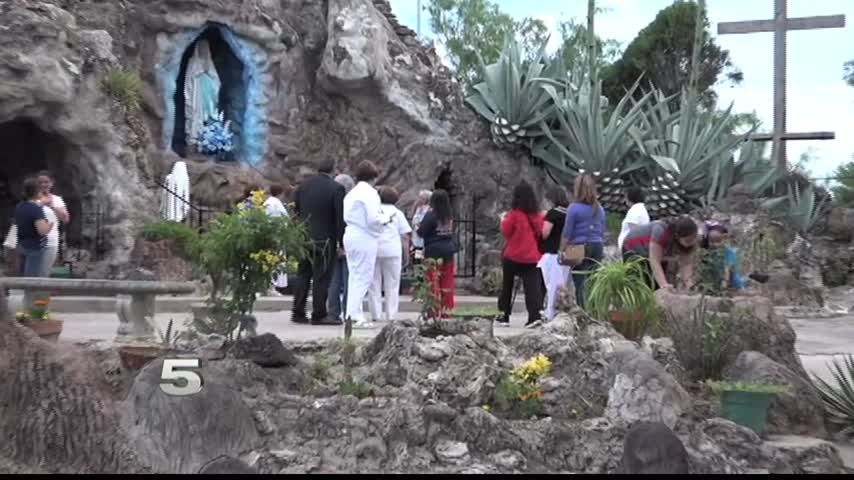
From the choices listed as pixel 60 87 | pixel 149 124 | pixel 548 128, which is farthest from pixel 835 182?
pixel 60 87

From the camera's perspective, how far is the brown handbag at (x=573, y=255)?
954cm

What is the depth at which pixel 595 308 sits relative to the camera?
7.80 m

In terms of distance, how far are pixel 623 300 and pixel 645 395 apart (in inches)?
Result: 63.1

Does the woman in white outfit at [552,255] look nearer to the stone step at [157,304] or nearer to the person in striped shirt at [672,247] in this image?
the person in striped shirt at [672,247]

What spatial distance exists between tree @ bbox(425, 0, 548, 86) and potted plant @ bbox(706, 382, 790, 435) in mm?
36125

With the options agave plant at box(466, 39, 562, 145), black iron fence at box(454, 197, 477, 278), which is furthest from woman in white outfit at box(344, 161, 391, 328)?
agave plant at box(466, 39, 562, 145)

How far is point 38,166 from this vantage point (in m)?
18.3

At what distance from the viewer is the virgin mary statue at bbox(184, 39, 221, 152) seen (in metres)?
19.8

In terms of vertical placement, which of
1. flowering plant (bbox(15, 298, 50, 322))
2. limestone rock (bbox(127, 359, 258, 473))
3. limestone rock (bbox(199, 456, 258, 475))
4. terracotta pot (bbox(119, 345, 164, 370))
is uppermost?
flowering plant (bbox(15, 298, 50, 322))

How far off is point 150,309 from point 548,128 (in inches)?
561

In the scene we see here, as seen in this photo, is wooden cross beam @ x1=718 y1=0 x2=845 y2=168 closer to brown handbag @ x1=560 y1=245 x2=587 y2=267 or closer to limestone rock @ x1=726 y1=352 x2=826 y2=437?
brown handbag @ x1=560 y1=245 x2=587 y2=267

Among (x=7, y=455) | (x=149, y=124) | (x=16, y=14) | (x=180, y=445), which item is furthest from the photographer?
(x=149, y=124)

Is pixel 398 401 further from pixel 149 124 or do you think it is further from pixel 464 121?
pixel 464 121

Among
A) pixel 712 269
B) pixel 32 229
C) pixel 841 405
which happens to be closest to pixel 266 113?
pixel 32 229
